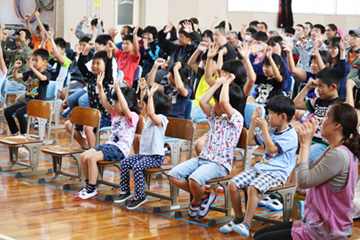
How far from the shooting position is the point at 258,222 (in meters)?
4.25

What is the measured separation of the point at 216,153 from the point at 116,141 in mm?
1099

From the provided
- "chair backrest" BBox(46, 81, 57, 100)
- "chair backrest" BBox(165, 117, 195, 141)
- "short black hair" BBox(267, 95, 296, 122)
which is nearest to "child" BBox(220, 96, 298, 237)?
"short black hair" BBox(267, 95, 296, 122)

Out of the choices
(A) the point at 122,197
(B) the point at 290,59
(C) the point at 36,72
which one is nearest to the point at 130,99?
(A) the point at 122,197

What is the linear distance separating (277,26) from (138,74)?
880cm

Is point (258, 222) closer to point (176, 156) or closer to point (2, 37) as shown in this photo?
point (176, 156)

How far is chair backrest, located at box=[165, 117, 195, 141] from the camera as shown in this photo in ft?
16.2

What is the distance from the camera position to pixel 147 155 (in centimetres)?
475

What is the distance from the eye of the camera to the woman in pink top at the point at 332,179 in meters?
2.95

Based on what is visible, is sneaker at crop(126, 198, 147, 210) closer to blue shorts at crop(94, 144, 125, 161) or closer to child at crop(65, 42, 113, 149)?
blue shorts at crop(94, 144, 125, 161)

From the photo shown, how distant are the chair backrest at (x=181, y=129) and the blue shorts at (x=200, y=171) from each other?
51cm

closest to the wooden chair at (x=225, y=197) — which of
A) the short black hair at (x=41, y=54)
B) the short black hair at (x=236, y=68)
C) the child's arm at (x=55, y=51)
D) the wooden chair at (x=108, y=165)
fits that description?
the wooden chair at (x=108, y=165)

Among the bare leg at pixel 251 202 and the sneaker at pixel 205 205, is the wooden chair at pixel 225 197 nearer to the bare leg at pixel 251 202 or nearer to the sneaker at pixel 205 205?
the sneaker at pixel 205 205

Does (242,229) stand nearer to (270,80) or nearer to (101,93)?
(101,93)

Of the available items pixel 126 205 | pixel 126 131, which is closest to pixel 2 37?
pixel 126 131
